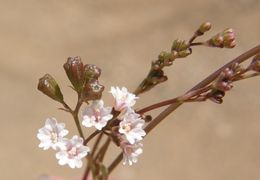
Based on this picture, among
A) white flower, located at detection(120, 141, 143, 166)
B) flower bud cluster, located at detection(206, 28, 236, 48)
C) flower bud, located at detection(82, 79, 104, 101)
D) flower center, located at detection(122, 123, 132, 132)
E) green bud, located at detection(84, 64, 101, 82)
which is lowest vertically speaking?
white flower, located at detection(120, 141, 143, 166)

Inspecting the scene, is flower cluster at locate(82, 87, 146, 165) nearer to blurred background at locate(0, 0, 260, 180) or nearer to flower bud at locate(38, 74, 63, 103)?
flower bud at locate(38, 74, 63, 103)

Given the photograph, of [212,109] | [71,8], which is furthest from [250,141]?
[71,8]

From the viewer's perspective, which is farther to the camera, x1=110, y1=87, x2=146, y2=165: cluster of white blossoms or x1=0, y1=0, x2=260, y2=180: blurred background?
x1=0, y1=0, x2=260, y2=180: blurred background

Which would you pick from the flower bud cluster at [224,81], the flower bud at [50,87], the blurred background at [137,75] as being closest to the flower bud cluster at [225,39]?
the flower bud cluster at [224,81]

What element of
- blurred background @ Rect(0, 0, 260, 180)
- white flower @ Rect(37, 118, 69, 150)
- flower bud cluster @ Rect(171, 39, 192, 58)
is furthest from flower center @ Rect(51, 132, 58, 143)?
blurred background @ Rect(0, 0, 260, 180)

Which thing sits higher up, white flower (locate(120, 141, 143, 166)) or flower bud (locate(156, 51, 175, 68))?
flower bud (locate(156, 51, 175, 68))

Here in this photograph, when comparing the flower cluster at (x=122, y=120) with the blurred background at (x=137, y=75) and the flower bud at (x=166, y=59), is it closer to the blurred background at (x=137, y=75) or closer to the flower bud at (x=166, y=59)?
the flower bud at (x=166, y=59)

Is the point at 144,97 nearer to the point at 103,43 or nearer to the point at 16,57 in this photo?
the point at 103,43

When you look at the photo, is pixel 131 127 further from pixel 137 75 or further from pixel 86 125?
pixel 137 75
